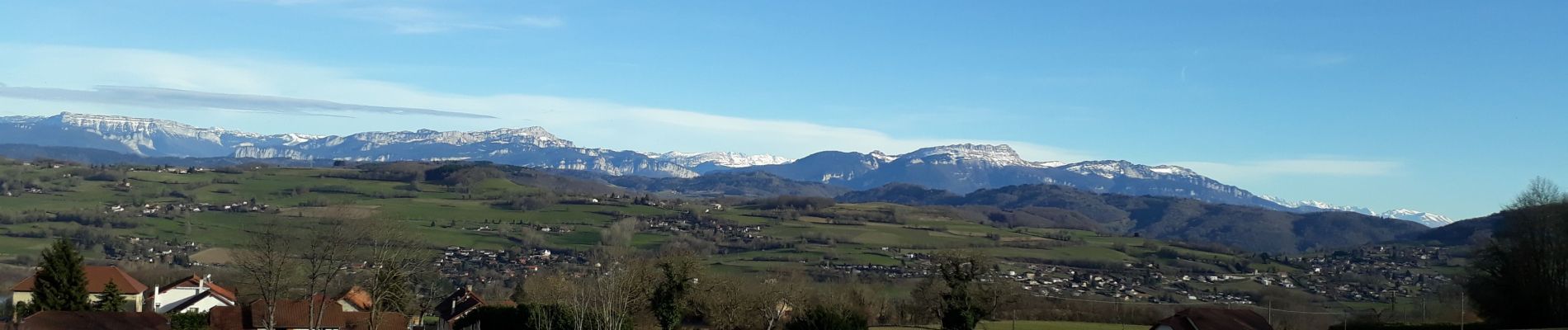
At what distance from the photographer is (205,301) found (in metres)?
63.8

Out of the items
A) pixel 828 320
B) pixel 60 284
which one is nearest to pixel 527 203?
pixel 60 284

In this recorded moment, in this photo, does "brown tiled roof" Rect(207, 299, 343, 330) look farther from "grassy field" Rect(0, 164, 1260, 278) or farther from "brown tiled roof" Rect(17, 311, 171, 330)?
"grassy field" Rect(0, 164, 1260, 278)

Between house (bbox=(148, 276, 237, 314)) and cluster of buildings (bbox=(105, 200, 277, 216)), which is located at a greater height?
cluster of buildings (bbox=(105, 200, 277, 216))

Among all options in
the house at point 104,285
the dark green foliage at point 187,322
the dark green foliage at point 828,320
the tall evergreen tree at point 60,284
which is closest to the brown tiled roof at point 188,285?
the house at point 104,285

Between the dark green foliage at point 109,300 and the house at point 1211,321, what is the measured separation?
4247 centimetres

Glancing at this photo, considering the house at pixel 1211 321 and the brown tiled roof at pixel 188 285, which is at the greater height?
the house at pixel 1211 321

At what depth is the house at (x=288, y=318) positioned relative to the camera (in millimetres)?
55987

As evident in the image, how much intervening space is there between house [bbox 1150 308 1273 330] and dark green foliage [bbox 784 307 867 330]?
42.0 feet

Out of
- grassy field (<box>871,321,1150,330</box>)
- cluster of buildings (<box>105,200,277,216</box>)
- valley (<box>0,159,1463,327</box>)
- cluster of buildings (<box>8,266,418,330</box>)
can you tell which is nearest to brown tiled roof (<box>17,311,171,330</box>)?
cluster of buildings (<box>8,266,418,330</box>)

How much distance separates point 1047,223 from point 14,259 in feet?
447

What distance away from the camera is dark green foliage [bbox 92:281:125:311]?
5244cm

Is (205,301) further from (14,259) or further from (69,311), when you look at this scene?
(14,259)

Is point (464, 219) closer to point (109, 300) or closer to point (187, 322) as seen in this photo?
point (109, 300)

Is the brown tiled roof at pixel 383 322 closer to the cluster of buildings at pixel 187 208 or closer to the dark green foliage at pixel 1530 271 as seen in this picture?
the dark green foliage at pixel 1530 271
